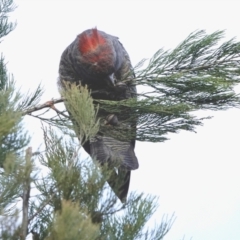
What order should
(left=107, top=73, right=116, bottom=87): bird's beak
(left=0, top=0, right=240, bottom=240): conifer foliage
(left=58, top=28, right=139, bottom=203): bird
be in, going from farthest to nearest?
(left=107, top=73, right=116, bottom=87): bird's beak < (left=58, top=28, right=139, bottom=203): bird < (left=0, top=0, right=240, bottom=240): conifer foliage

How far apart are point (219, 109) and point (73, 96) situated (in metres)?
0.73

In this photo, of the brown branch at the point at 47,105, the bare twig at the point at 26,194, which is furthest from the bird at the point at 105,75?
the bare twig at the point at 26,194

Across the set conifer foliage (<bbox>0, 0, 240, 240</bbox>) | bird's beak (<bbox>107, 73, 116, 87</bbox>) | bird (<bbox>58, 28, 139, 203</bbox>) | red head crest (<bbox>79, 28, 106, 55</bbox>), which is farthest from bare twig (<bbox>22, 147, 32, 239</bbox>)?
red head crest (<bbox>79, 28, 106, 55</bbox>)

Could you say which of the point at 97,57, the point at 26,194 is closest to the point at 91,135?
Result: the point at 26,194

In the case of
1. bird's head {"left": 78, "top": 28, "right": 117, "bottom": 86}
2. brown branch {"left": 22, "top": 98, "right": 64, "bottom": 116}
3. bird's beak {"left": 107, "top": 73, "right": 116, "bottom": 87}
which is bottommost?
brown branch {"left": 22, "top": 98, "right": 64, "bottom": 116}

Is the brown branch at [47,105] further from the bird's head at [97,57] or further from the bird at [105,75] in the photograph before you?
the bird's head at [97,57]

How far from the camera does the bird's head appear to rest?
3699 millimetres

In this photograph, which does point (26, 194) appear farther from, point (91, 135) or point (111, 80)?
point (111, 80)

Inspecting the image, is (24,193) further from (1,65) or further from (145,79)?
(1,65)

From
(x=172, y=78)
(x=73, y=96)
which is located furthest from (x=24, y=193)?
(x=172, y=78)

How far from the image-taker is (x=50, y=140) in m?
2.46

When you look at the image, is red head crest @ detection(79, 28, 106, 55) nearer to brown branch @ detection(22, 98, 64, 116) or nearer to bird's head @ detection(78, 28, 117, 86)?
bird's head @ detection(78, 28, 117, 86)

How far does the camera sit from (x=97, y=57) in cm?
371

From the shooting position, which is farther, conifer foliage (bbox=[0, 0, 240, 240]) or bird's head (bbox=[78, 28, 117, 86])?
bird's head (bbox=[78, 28, 117, 86])
